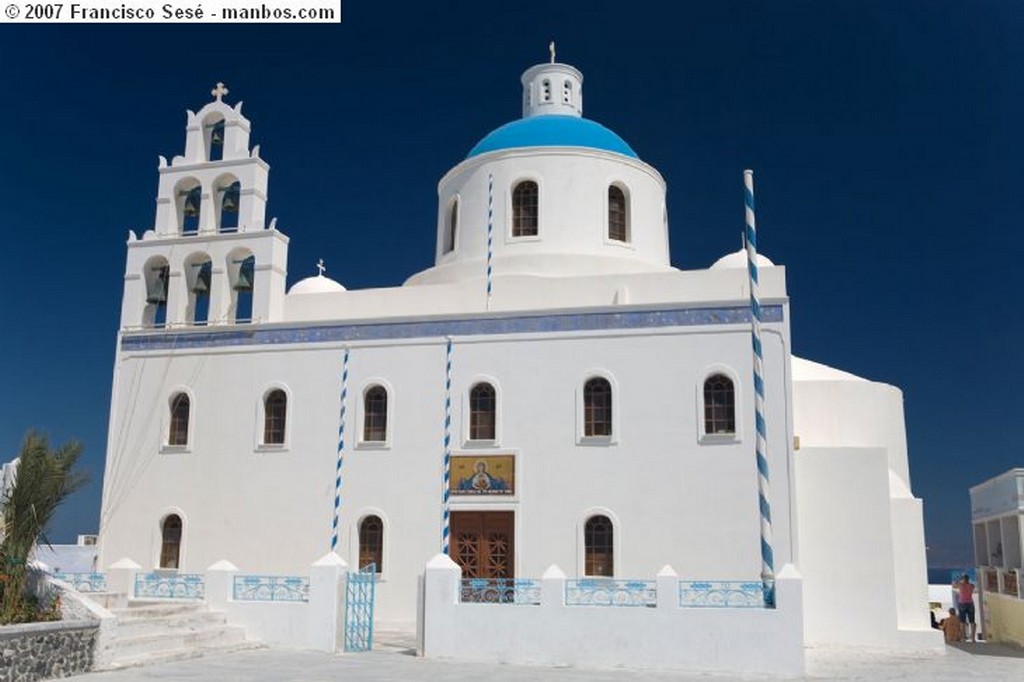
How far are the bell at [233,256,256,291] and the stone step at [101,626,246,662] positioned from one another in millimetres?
7314

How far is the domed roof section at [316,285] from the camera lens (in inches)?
831

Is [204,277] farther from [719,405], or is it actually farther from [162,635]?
[719,405]

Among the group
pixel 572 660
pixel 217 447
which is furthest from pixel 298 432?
pixel 572 660

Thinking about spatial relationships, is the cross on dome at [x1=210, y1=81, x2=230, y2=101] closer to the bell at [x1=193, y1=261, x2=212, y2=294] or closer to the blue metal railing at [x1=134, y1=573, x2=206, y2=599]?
the bell at [x1=193, y1=261, x2=212, y2=294]

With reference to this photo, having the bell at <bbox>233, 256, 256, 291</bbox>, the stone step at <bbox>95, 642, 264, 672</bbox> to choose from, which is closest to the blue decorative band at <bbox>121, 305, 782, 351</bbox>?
the bell at <bbox>233, 256, 256, 291</bbox>

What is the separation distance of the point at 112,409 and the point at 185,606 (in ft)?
20.0

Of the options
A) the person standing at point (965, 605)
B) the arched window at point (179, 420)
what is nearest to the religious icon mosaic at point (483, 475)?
the arched window at point (179, 420)

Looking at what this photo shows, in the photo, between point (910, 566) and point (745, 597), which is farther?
point (910, 566)

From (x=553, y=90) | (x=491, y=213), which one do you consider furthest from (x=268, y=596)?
(x=553, y=90)

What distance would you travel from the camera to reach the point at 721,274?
17016 millimetres

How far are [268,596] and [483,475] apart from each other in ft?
13.2

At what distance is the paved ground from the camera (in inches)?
401

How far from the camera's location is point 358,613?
43.2 feet

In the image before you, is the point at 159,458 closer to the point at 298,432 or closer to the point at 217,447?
the point at 217,447
